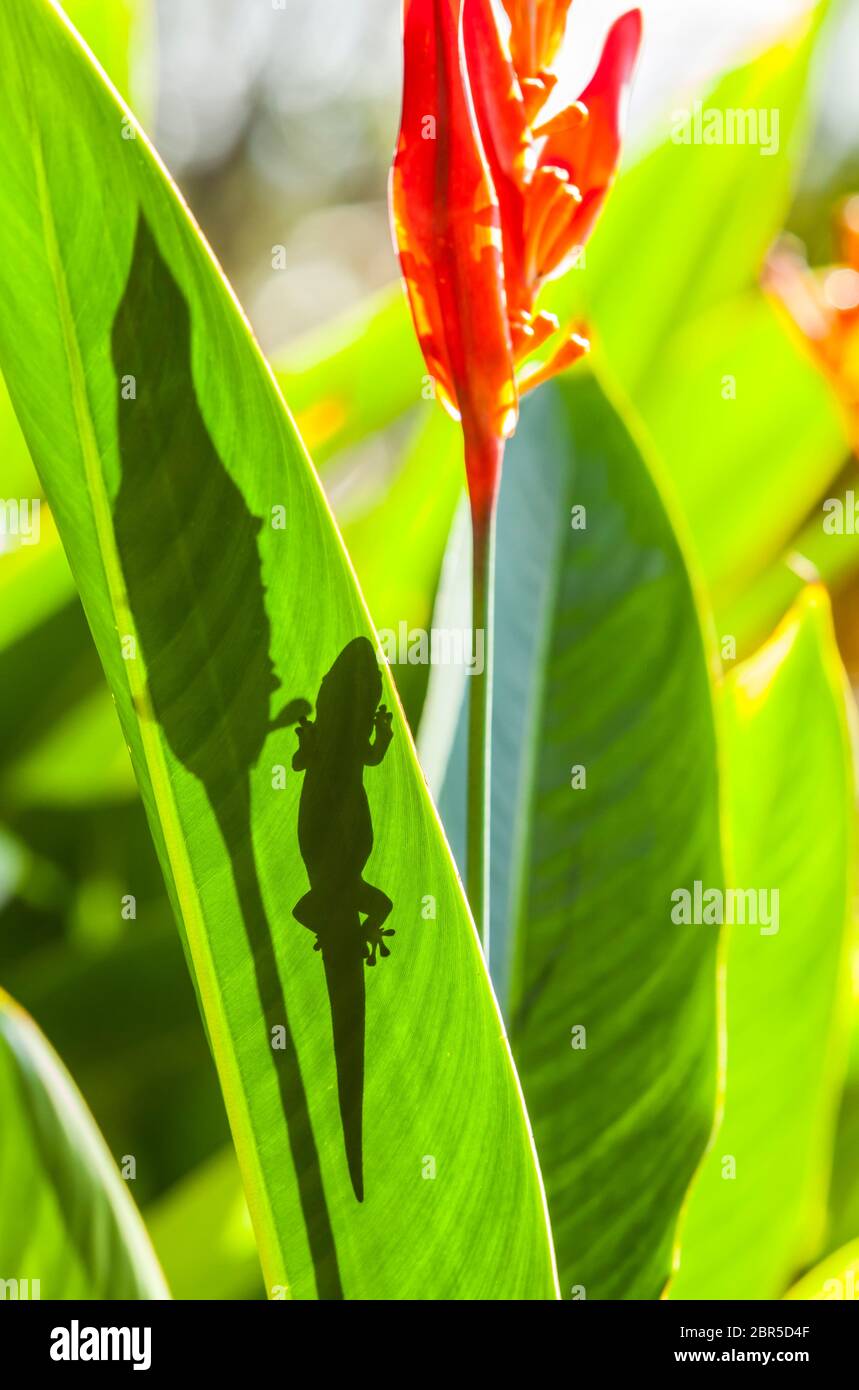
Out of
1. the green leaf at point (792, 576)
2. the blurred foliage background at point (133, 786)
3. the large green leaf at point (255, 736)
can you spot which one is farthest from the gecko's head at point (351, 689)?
the green leaf at point (792, 576)

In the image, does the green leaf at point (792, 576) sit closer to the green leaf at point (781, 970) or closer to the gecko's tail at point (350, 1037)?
the green leaf at point (781, 970)

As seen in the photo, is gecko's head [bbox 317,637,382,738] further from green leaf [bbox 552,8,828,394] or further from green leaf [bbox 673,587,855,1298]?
green leaf [bbox 552,8,828,394]

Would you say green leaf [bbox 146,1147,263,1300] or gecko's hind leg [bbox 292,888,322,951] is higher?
gecko's hind leg [bbox 292,888,322,951]

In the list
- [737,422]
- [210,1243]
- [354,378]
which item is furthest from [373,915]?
[737,422]

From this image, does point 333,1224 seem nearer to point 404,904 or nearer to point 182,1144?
point 404,904

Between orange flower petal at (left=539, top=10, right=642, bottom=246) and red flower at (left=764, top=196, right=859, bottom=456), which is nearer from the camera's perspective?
orange flower petal at (left=539, top=10, right=642, bottom=246)

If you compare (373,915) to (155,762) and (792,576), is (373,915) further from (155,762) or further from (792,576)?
(792,576)

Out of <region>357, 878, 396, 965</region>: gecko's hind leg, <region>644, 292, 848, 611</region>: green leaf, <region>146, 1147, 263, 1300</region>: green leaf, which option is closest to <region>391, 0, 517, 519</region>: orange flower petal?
<region>357, 878, 396, 965</region>: gecko's hind leg

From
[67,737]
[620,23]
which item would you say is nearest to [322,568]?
[620,23]
